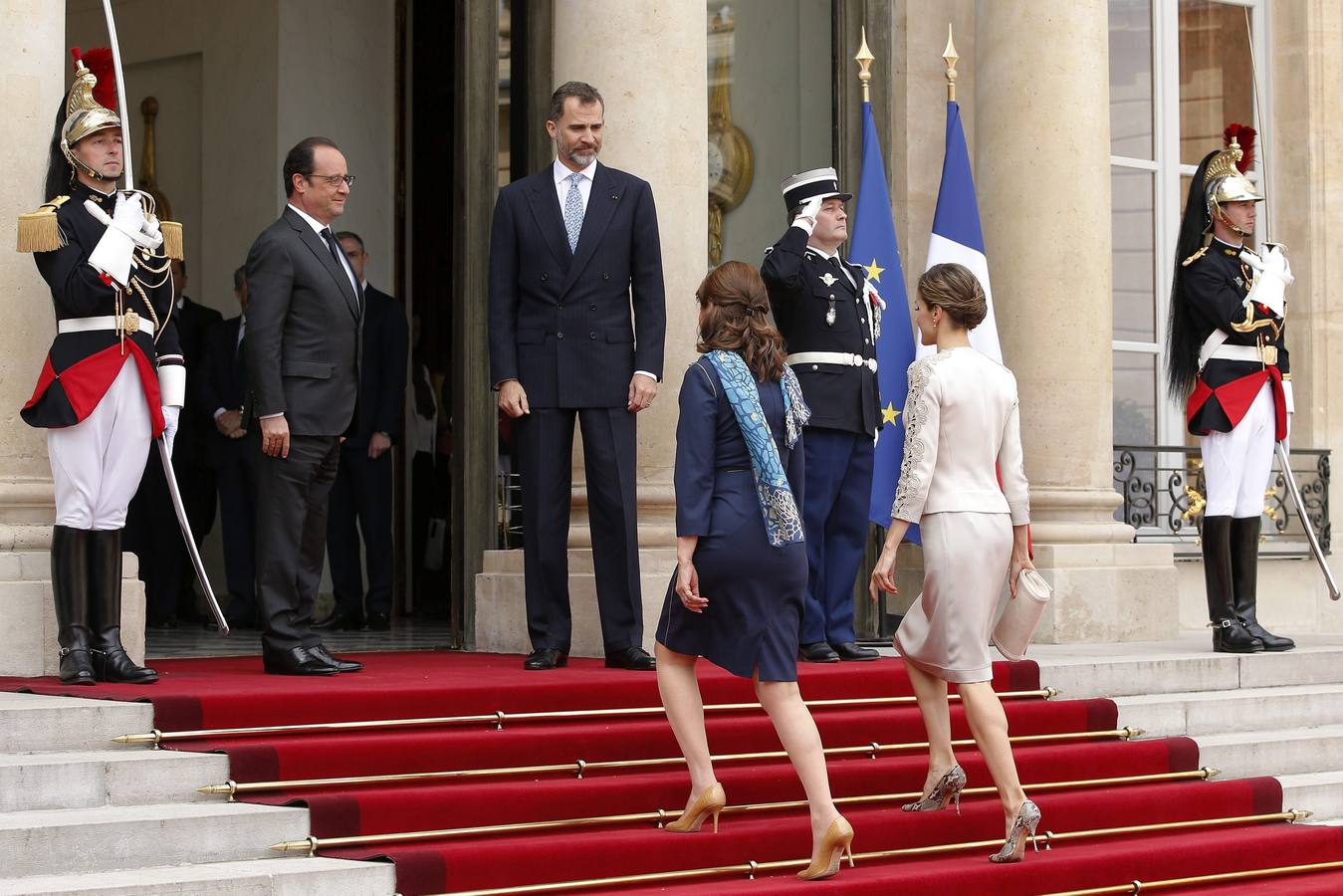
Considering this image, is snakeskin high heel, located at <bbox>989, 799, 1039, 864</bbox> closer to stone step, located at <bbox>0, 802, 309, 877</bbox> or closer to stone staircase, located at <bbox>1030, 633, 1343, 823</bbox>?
stone staircase, located at <bbox>1030, 633, 1343, 823</bbox>

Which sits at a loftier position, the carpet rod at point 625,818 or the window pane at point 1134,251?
the window pane at point 1134,251

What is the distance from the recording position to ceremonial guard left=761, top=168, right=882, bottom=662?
786 centimetres

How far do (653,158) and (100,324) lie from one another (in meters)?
2.73

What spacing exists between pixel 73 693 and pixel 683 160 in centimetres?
370

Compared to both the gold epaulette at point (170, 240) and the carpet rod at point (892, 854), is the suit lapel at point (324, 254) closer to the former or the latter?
the gold epaulette at point (170, 240)

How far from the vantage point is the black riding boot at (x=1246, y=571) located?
8695 mm

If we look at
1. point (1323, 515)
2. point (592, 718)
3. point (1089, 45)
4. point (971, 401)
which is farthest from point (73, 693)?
point (1323, 515)

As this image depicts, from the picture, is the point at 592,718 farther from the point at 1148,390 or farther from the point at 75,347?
the point at 1148,390

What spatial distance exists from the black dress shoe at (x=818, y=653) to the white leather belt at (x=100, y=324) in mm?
2861

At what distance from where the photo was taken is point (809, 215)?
783 cm

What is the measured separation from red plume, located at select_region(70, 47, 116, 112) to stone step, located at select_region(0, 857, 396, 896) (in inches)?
124

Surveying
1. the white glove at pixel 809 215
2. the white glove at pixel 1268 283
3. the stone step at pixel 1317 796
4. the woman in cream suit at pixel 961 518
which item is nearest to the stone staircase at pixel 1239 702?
the stone step at pixel 1317 796

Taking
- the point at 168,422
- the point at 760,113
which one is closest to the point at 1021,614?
the point at 168,422

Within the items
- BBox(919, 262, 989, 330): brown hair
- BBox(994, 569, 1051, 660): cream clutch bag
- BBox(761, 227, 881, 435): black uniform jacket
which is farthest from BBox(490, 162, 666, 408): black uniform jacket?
BBox(994, 569, 1051, 660): cream clutch bag
